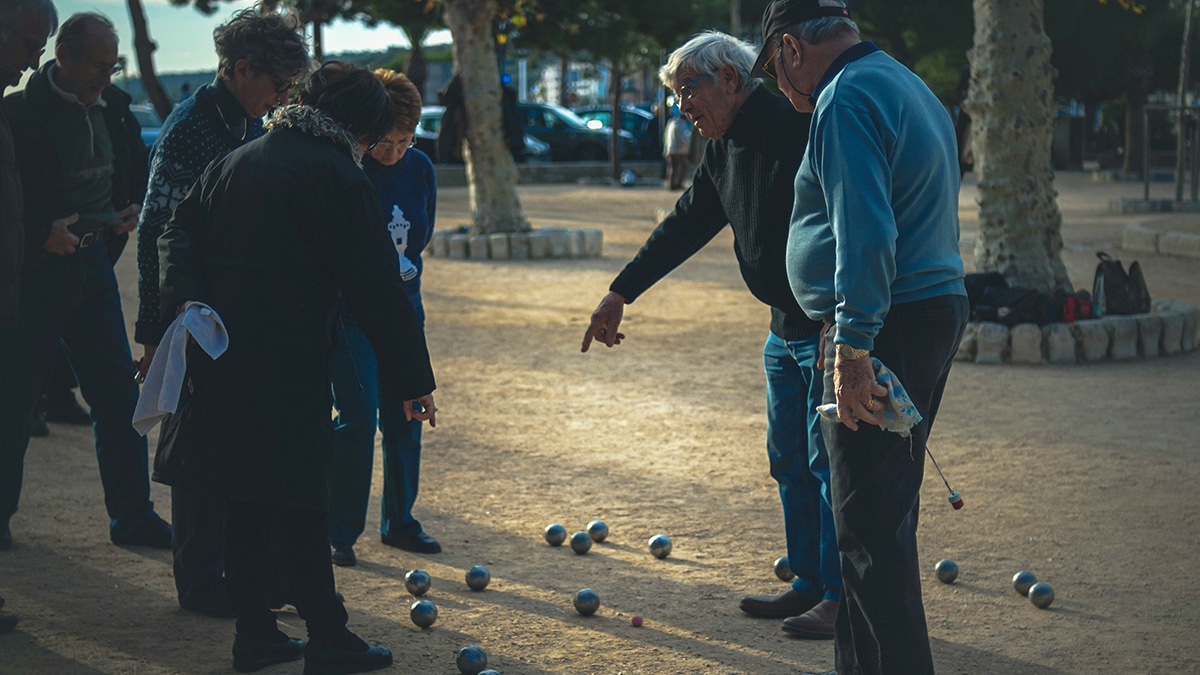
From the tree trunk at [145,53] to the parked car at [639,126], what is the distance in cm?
1263

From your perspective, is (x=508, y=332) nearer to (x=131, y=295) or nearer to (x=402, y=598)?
(x=131, y=295)

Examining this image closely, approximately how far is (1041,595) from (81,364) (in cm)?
389

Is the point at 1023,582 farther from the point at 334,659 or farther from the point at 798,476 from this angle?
the point at 334,659

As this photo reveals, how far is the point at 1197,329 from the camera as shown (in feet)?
32.6

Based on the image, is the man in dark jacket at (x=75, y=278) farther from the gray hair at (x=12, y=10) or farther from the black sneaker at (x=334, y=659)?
the black sneaker at (x=334, y=659)

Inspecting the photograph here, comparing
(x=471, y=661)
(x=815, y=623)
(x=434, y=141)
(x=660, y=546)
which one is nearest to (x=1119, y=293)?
(x=660, y=546)

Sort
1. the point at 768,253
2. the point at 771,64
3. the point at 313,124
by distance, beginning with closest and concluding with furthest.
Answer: the point at 771,64 < the point at 313,124 < the point at 768,253

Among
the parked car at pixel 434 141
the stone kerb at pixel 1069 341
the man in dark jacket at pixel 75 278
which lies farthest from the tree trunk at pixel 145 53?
the man in dark jacket at pixel 75 278

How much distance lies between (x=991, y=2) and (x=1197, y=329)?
9.76 ft

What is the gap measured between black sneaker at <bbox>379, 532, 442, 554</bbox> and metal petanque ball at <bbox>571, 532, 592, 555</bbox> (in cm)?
57

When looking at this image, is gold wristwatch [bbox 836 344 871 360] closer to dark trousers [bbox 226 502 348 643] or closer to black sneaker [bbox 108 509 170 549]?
dark trousers [bbox 226 502 348 643]

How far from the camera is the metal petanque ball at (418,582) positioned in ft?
15.8

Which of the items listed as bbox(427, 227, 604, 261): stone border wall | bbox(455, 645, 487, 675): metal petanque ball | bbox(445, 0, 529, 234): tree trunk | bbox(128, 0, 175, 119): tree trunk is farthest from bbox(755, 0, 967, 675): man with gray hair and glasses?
bbox(128, 0, 175, 119): tree trunk

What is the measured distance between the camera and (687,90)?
14.3ft
